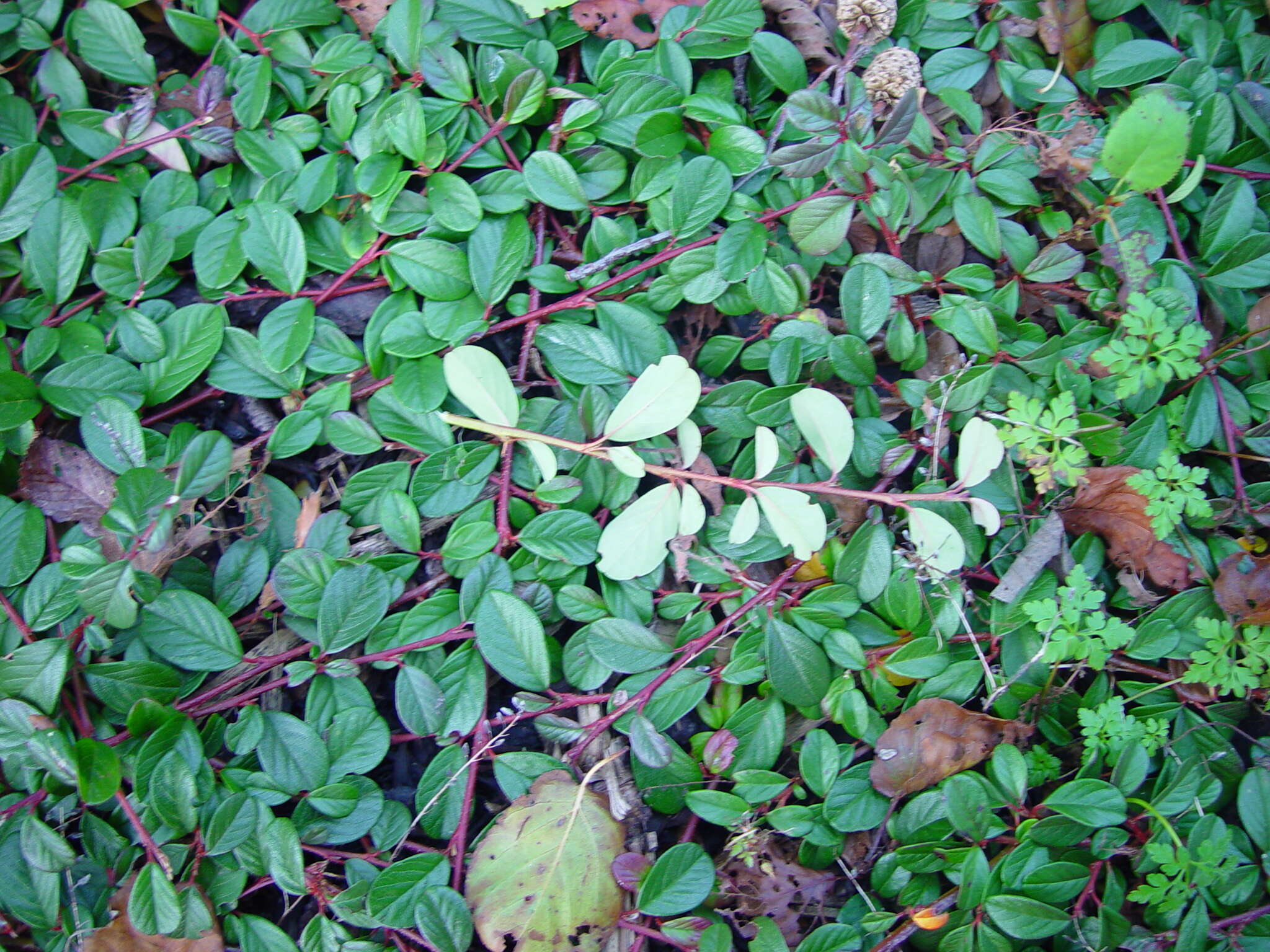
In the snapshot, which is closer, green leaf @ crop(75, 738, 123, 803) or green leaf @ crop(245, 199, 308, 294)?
green leaf @ crop(75, 738, 123, 803)

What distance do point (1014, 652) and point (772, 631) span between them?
1.52 ft

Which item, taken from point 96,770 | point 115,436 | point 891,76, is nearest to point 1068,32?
point 891,76

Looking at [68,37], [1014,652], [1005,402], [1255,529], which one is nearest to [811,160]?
[1005,402]

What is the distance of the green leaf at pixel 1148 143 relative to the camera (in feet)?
5.20

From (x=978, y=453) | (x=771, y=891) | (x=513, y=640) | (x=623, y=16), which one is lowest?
(x=771, y=891)

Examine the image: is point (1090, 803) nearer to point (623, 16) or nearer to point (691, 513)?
point (691, 513)

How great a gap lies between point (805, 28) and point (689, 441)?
3.21 ft

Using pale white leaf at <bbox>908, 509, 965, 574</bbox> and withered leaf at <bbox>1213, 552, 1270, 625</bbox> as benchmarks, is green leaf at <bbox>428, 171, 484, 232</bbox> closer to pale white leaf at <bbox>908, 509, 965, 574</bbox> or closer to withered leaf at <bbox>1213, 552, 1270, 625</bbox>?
pale white leaf at <bbox>908, 509, 965, 574</bbox>

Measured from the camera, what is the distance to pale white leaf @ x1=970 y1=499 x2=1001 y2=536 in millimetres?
1469

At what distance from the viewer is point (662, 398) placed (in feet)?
4.79

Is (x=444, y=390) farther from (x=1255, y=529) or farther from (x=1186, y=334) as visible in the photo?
(x=1255, y=529)

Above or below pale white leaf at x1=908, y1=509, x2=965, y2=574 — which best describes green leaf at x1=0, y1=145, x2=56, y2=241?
above

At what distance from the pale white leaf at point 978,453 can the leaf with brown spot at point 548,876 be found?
0.90 m

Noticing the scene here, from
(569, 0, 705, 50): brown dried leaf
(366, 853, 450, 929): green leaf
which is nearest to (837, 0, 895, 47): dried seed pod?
(569, 0, 705, 50): brown dried leaf
